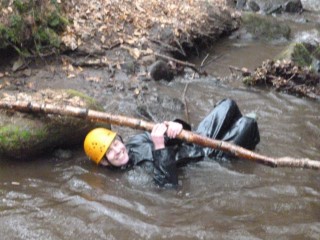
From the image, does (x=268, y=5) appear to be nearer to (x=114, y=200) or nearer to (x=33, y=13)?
(x=33, y=13)

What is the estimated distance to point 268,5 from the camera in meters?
16.7

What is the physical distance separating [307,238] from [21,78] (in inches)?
228

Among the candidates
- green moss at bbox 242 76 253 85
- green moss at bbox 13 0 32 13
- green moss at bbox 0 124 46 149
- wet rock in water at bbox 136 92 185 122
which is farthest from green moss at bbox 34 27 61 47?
green moss at bbox 242 76 253 85

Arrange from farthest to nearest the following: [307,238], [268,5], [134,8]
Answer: [268,5] → [134,8] → [307,238]

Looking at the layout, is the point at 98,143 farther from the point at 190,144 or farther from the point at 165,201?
the point at 190,144

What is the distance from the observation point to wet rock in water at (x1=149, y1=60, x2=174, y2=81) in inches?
364

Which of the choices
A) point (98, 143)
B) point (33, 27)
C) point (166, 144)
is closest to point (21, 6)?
point (33, 27)

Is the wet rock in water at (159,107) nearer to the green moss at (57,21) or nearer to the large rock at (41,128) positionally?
the large rock at (41,128)

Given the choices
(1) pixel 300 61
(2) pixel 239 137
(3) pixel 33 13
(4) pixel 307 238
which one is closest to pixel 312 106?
(1) pixel 300 61

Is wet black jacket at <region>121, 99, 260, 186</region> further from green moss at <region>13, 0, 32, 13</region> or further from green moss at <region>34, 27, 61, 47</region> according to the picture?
green moss at <region>13, 0, 32, 13</region>

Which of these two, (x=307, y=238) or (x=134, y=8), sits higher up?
(x=134, y=8)

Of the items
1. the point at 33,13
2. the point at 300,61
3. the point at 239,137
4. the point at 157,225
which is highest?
the point at 33,13

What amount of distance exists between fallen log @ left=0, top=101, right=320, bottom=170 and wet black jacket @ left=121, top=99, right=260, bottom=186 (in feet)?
1.51

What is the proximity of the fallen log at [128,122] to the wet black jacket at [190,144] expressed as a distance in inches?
18.1
